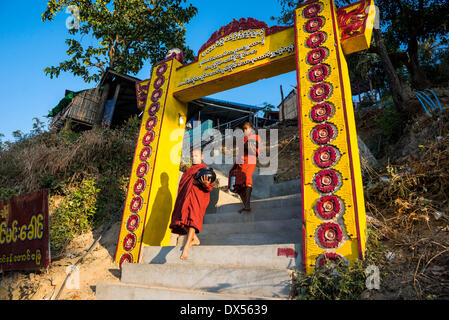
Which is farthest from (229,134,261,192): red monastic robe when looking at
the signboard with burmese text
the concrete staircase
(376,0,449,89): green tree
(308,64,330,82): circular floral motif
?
(376,0,449,89): green tree

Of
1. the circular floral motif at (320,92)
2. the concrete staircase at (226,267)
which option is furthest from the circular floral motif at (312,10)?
the concrete staircase at (226,267)

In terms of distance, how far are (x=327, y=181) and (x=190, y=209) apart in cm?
182

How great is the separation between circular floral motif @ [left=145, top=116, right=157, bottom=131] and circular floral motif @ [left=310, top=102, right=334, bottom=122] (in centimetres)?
300

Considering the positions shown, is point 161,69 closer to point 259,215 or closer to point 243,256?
point 259,215

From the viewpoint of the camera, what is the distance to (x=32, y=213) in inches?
169

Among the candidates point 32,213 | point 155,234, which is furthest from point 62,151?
point 155,234

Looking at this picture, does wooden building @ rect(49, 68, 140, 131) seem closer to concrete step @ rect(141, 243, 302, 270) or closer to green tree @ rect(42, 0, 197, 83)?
green tree @ rect(42, 0, 197, 83)

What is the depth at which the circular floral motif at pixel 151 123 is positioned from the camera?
5.61 m

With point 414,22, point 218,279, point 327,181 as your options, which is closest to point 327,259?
point 327,181

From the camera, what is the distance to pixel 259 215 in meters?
4.86

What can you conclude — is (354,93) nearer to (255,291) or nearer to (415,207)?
(415,207)

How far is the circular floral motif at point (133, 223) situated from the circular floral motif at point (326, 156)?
9.80 feet

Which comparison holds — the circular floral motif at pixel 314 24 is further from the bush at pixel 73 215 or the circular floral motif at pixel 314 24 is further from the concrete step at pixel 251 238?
the bush at pixel 73 215

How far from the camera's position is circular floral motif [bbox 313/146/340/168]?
3.57 metres
